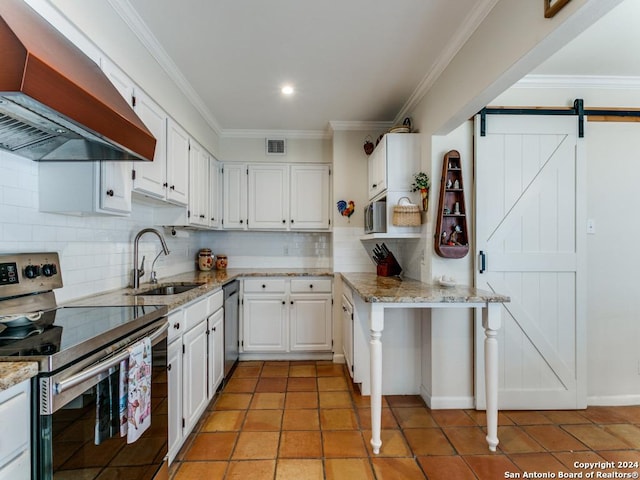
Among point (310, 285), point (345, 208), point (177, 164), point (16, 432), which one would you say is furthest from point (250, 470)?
point (345, 208)

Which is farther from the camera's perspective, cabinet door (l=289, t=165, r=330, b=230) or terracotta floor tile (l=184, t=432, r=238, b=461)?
cabinet door (l=289, t=165, r=330, b=230)

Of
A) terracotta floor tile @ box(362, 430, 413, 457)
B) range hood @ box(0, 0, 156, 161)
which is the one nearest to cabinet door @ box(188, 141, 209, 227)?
range hood @ box(0, 0, 156, 161)

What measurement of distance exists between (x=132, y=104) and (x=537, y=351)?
3193mm

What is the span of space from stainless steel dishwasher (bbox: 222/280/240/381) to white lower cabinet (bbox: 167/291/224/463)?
0.22 m

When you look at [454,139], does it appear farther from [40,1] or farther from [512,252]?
[40,1]

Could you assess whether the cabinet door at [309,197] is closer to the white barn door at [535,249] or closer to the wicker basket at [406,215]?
the wicker basket at [406,215]

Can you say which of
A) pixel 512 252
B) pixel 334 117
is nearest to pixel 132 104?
pixel 334 117

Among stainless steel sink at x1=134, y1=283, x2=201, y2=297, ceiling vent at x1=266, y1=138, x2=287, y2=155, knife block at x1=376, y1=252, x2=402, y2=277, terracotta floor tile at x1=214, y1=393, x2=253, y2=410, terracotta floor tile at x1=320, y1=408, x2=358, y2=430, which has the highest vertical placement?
ceiling vent at x1=266, y1=138, x2=287, y2=155

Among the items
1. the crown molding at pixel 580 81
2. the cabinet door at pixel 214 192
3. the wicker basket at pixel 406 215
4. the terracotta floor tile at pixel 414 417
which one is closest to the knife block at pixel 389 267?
the wicker basket at pixel 406 215

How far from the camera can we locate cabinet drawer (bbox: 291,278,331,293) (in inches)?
135

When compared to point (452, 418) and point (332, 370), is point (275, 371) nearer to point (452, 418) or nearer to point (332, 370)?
point (332, 370)

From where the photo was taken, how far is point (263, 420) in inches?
90.1

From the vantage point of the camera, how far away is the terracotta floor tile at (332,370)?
3.12 metres

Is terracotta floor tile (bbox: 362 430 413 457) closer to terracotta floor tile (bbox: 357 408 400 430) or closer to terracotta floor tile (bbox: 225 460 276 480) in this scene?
terracotta floor tile (bbox: 357 408 400 430)
